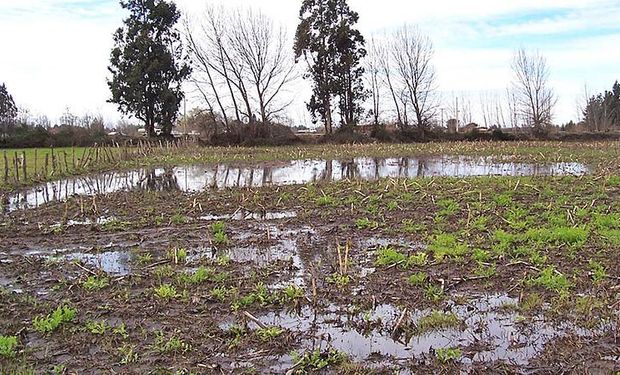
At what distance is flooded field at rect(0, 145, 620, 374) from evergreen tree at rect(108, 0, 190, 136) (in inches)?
1411

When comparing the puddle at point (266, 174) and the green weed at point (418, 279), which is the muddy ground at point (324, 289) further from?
the puddle at point (266, 174)

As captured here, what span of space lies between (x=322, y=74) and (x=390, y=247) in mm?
41102

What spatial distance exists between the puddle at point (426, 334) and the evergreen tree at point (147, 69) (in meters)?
43.3

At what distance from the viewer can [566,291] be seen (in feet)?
18.9

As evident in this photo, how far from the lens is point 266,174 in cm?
2056

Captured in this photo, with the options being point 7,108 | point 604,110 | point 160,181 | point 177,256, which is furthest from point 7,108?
point 604,110

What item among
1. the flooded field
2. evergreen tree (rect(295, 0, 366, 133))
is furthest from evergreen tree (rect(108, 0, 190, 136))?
the flooded field

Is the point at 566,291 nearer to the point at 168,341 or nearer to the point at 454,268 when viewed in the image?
the point at 454,268

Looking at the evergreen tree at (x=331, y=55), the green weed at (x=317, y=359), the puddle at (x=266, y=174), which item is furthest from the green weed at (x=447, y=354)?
the evergreen tree at (x=331, y=55)

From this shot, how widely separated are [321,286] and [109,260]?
3541 mm

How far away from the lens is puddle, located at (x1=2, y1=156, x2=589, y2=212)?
1578 centimetres

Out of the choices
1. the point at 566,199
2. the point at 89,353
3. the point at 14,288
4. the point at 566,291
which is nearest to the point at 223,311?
the point at 89,353

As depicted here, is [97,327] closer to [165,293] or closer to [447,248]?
[165,293]

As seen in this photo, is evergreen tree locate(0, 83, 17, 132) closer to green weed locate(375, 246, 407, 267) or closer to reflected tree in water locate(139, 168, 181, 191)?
reflected tree in water locate(139, 168, 181, 191)
